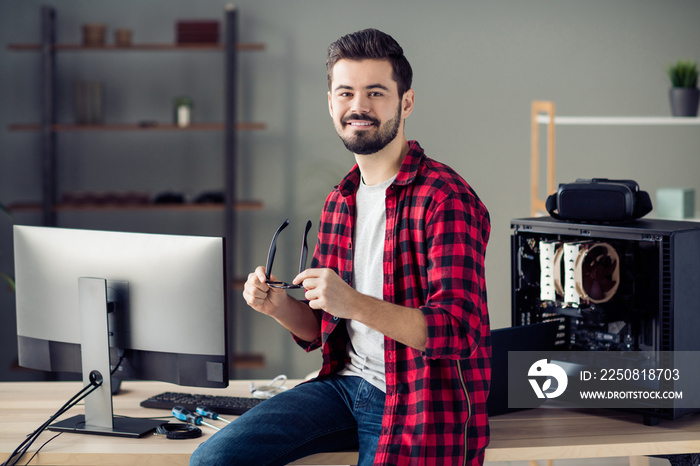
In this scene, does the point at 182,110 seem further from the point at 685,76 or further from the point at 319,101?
the point at 685,76

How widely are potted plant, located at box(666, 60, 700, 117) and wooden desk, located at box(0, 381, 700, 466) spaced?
89.3 inches

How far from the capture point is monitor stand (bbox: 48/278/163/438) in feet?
5.56

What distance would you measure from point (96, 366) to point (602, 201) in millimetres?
1251

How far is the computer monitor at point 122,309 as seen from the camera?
1.67 m

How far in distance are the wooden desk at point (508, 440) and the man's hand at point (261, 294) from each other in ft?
1.05

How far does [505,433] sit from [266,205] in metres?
2.77

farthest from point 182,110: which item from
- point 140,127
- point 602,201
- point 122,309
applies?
point 602,201

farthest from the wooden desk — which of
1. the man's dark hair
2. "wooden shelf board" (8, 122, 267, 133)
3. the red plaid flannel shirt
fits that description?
"wooden shelf board" (8, 122, 267, 133)

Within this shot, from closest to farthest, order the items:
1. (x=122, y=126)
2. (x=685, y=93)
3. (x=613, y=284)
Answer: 1. (x=613, y=284)
2. (x=685, y=93)
3. (x=122, y=126)

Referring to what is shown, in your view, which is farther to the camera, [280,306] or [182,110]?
[182,110]

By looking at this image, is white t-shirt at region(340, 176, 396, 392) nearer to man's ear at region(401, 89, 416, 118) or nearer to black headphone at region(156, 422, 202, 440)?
man's ear at region(401, 89, 416, 118)

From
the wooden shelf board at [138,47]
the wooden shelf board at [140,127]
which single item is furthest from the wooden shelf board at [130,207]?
the wooden shelf board at [138,47]

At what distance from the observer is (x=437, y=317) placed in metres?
1.41

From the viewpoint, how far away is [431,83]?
4305mm
